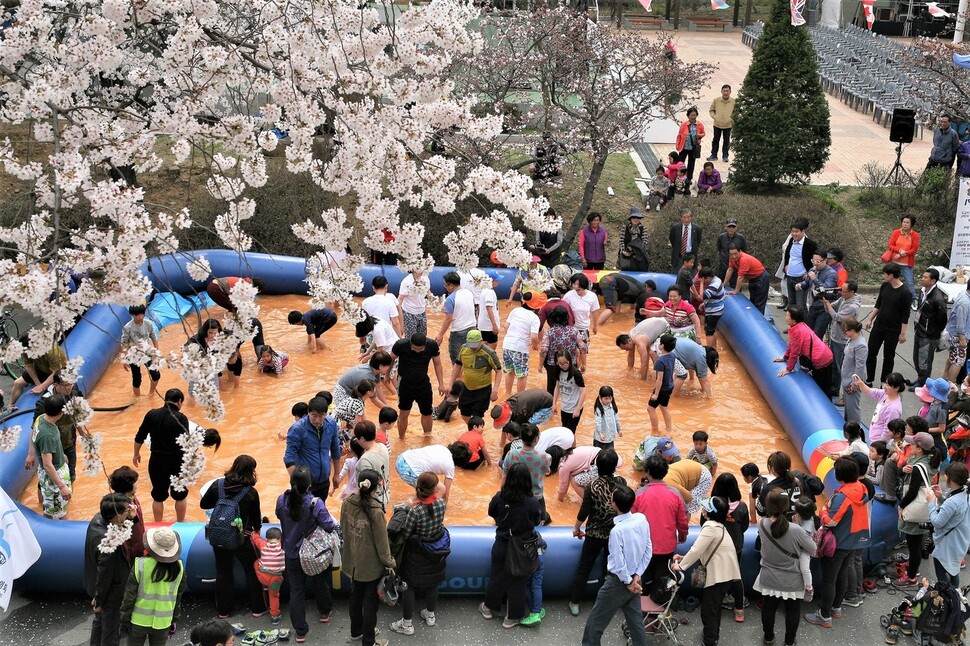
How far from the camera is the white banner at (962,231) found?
14.3m

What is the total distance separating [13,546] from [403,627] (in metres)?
2.93

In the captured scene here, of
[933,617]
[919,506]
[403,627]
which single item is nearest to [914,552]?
[919,506]

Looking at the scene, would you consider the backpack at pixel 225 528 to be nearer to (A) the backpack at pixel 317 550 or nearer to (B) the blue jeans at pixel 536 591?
(A) the backpack at pixel 317 550

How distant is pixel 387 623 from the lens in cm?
798

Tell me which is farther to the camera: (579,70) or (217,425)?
(579,70)

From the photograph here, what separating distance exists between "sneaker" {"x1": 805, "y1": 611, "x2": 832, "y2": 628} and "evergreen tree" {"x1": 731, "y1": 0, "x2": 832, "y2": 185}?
10520 mm

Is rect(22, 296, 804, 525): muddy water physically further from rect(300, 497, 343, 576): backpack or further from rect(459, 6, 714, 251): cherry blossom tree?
Answer: rect(459, 6, 714, 251): cherry blossom tree

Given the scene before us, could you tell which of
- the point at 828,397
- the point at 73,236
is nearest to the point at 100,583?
the point at 73,236

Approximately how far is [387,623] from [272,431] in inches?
125

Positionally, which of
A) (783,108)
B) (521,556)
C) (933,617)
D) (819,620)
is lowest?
(819,620)

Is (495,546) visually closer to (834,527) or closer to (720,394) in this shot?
(834,527)

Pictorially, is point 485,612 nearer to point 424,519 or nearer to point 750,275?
point 424,519

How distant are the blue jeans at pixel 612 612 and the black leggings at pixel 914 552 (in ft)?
8.16

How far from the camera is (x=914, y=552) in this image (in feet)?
28.0
